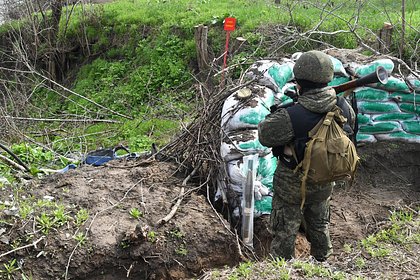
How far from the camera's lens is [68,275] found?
12.4ft

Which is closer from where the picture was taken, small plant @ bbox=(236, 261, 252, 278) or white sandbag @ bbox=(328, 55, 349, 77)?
small plant @ bbox=(236, 261, 252, 278)

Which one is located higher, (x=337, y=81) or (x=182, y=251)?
(x=337, y=81)

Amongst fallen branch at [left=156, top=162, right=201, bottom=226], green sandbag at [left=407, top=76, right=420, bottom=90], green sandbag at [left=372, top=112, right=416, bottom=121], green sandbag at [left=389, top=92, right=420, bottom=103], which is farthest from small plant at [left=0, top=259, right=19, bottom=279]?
green sandbag at [left=407, top=76, right=420, bottom=90]

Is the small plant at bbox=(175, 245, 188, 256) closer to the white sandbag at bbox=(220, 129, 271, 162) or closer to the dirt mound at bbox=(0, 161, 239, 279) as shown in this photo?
the dirt mound at bbox=(0, 161, 239, 279)

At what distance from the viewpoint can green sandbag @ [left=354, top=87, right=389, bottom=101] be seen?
552 centimetres

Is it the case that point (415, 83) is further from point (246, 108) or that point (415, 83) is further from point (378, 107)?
point (246, 108)

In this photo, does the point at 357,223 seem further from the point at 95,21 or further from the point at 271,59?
the point at 95,21

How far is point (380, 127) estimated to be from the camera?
559 centimetres

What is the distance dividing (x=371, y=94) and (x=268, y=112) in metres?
1.39

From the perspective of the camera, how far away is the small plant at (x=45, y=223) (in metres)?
3.92

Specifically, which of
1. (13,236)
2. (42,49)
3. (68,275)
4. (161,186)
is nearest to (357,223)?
(161,186)

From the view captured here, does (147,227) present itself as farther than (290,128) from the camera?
Yes

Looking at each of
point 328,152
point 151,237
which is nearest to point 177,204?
point 151,237

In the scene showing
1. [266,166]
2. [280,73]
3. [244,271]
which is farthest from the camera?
[280,73]
